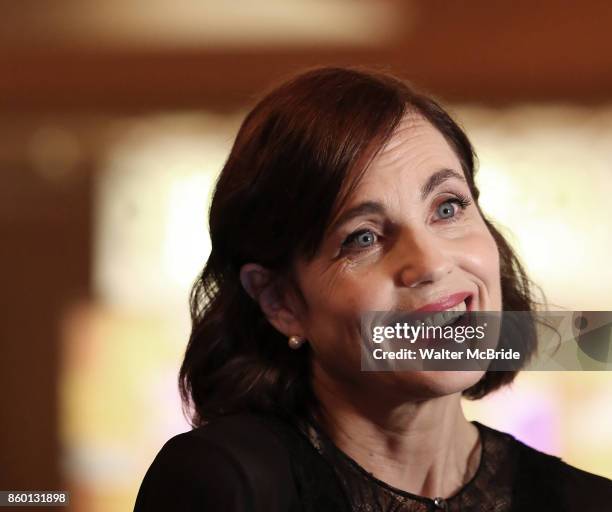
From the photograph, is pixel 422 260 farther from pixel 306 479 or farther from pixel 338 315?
pixel 306 479

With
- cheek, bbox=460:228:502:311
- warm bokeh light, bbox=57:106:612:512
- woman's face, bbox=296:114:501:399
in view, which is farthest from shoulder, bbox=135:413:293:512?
warm bokeh light, bbox=57:106:612:512

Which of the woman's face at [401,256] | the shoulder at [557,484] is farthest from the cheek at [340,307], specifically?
the shoulder at [557,484]

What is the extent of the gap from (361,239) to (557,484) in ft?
1.07

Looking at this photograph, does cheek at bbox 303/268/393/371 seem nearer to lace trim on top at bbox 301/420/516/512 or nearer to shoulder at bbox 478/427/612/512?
lace trim on top at bbox 301/420/516/512

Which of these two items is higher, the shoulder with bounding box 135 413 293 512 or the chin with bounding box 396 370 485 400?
the chin with bounding box 396 370 485 400

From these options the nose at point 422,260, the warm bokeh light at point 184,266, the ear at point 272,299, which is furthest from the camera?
the warm bokeh light at point 184,266

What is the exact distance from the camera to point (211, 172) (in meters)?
1.18

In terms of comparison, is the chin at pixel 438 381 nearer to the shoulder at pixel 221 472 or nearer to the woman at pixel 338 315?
the woman at pixel 338 315

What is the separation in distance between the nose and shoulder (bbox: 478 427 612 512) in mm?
262

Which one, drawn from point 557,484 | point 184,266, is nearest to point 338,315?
point 557,484

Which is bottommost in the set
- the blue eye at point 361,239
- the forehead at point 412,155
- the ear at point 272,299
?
the ear at point 272,299

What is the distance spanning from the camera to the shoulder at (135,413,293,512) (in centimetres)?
77

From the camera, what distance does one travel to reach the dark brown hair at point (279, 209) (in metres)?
0.81

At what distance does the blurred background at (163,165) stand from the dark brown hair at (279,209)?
0.59 ft
